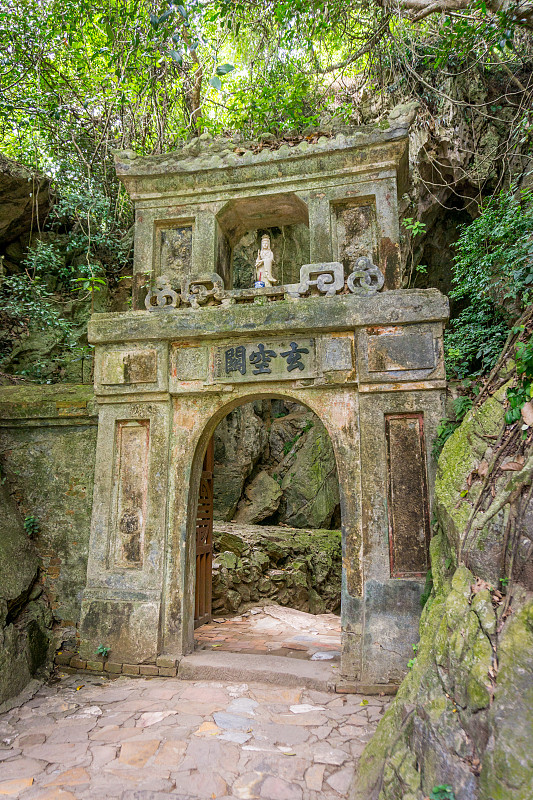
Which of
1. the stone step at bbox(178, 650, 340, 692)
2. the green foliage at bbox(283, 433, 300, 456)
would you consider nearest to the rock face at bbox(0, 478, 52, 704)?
the stone step at bbox(178, 650, 340, 692)

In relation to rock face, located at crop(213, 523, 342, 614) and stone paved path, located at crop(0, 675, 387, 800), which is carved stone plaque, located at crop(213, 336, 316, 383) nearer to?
stone paved path, located at crop(0, 675, 387, 800)

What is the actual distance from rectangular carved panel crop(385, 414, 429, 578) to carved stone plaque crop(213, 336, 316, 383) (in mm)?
1005

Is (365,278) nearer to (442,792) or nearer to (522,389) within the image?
(522,389)

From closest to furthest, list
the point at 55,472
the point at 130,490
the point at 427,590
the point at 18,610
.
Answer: the point at 427,590, the point at 18,610, the point at 130,490, the point at 55,472

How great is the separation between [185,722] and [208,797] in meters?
1.00

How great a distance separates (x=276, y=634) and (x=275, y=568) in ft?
7.01

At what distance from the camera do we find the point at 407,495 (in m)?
4.89

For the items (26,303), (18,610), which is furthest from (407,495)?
(26,303)

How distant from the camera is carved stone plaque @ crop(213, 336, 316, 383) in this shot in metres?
5.26

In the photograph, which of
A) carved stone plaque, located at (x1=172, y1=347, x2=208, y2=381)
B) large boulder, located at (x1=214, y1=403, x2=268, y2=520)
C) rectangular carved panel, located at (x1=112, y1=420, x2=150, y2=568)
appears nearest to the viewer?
rectangular carved panel, located at (x1=112, y1=420, x2=150, y2=568)

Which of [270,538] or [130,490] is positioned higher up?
[130,490]

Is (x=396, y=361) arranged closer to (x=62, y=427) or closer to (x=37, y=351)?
(x=62, y=427)

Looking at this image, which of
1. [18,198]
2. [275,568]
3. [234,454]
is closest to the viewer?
[275,568]

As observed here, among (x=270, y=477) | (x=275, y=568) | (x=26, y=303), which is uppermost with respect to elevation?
(x=26, y=303)
